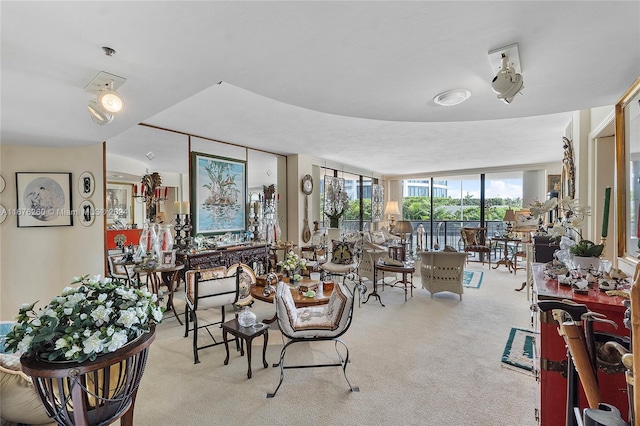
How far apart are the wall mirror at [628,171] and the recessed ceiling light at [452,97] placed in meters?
0.93

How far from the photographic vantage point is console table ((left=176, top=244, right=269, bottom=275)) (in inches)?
153

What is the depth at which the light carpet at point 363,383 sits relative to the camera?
6.25 feet

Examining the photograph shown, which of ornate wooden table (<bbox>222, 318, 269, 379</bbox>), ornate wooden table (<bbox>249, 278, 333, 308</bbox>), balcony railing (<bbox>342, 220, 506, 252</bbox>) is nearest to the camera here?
ornate wooden table (<bbox>222, 318, 269, 379</bbox>)

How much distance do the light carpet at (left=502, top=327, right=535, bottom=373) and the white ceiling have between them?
85.5 inches

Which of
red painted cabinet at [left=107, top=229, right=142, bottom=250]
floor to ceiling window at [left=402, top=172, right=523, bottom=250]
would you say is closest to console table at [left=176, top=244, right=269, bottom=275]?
red painted cabinet at [left=107, top=229, right=142, bottom=250]

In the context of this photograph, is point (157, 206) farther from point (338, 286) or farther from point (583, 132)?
point (583, 132)

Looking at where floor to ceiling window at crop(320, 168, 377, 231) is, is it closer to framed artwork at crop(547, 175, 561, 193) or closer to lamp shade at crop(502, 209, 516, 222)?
lamp shade at crop(502, 209, 516, 222)

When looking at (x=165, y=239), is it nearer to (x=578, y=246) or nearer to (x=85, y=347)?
(x=85, y=347)

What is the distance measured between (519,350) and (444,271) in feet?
5.54

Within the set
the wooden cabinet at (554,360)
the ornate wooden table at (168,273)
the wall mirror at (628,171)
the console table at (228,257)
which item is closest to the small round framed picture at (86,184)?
the ornate wooden table at (168,273)

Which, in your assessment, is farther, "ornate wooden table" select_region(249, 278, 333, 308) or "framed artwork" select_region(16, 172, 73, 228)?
"framed artwork" select_region(16, 172, 73, 228)

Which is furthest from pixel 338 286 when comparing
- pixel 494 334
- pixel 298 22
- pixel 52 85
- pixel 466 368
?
pixel 52 85

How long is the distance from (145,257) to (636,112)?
4.67m

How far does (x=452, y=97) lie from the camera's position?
1828 mm
